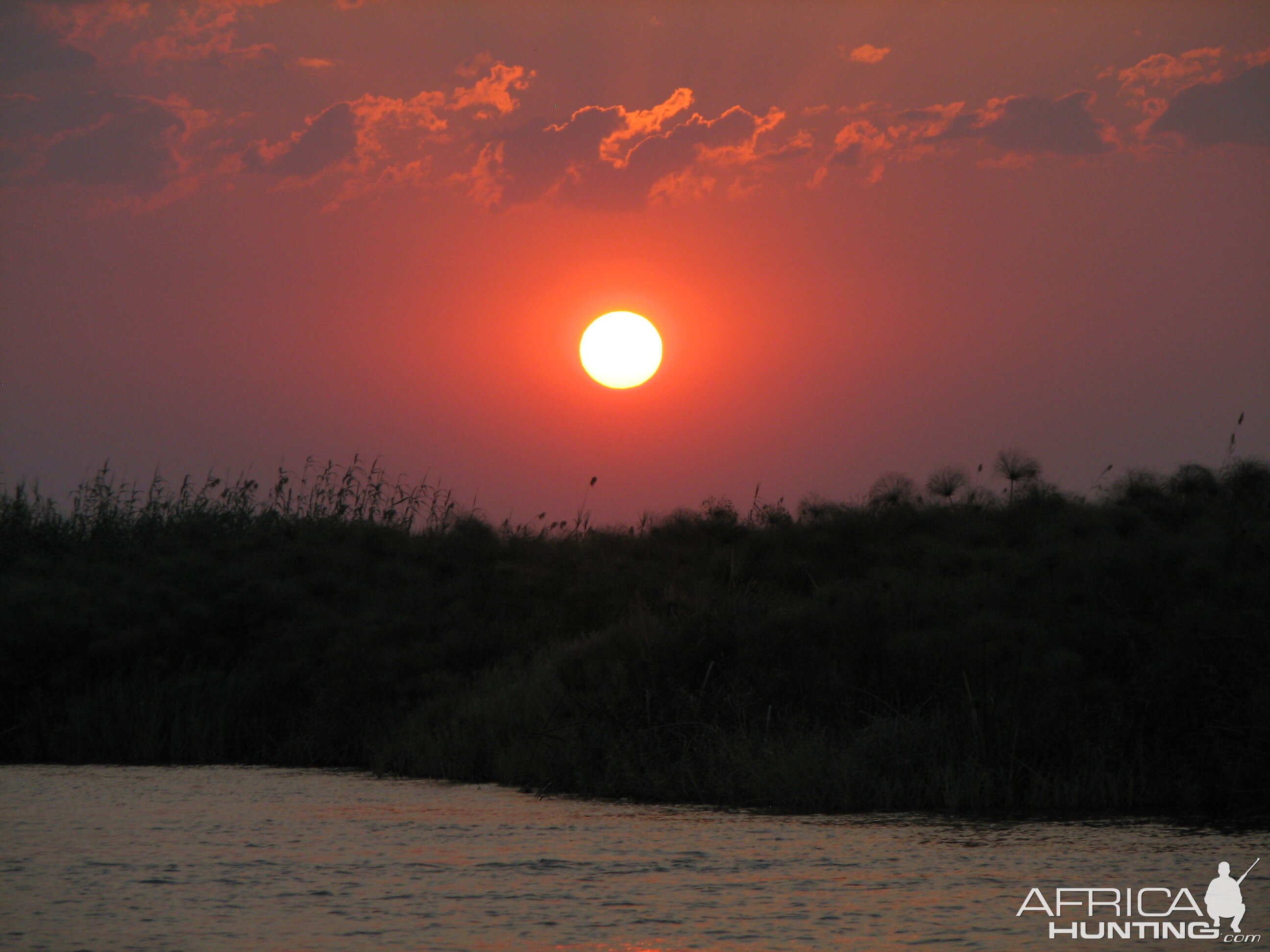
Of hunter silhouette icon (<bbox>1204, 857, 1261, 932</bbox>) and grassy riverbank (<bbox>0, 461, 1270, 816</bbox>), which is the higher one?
grassy riverbank (<bbox>0, 461, 1270, 816</bbox>)

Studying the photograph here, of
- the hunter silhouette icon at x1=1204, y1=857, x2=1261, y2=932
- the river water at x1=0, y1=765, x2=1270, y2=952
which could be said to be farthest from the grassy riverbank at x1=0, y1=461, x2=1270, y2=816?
the hunter silhouette icon at x1=1204, y1=857, x2=1261, y2=932

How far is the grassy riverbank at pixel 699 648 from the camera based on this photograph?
16.9 m

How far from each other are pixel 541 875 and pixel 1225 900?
5.57 m

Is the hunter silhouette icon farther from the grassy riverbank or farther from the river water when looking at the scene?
the grassy riverbank

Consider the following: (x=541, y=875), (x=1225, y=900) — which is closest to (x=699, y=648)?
(x=541, y=875)

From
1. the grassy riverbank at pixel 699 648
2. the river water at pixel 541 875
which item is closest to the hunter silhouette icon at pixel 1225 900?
the river water at pixel 541 875

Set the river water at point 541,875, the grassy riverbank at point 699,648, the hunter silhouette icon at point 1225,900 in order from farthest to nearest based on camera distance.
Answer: the grassy riverbank at point 699,648 < the hunter silhouette icon at point 1225,900 < the river water at point 541,875

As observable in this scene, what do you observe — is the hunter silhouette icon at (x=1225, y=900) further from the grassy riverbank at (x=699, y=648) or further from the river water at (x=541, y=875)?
the grassy riverbank at (x=699, y=648)

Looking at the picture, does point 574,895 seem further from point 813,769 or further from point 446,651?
point 446,651

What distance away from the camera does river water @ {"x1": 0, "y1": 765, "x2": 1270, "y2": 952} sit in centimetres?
985

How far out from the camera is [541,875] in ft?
39.9

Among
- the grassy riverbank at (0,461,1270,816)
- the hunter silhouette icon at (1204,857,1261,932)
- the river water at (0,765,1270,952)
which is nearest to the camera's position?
Result: the river water at (0,765,1270,952)

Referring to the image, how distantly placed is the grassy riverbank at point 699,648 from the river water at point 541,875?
163cm

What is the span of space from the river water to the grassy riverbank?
163 centimetres
